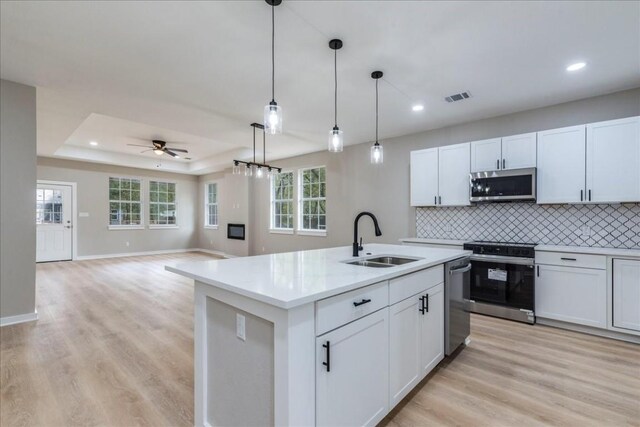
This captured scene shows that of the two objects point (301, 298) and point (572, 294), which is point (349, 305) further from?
point (572, 294)

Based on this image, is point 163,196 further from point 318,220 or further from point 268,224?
point 318,220

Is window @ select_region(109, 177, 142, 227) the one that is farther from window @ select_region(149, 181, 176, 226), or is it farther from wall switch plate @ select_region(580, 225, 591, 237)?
wall switch plate @ select_region(580, 225, 591, 237)

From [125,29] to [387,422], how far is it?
131 inches

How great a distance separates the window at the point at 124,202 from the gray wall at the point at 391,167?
4.31 metres

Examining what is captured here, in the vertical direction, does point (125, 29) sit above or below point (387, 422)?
above

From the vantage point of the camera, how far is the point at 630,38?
2.41 meters

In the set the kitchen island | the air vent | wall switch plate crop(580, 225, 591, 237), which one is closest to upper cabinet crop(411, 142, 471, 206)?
the air vent

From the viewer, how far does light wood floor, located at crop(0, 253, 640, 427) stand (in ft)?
6.22

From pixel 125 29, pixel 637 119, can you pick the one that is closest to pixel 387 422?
pixel 125 29

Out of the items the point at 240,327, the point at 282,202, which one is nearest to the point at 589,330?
the point at 240,327

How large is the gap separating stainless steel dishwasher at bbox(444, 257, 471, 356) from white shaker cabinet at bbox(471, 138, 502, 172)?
5.79 feet

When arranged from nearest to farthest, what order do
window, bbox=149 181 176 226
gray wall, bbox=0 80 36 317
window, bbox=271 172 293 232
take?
gray wall, bbox=0 80 36 317 → window, bbox=271 172 293 232 → window, bbox=149 181 176 226

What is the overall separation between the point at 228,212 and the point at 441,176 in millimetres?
6364

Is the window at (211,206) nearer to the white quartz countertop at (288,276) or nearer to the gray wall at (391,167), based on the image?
the gray wall at (391,167)
